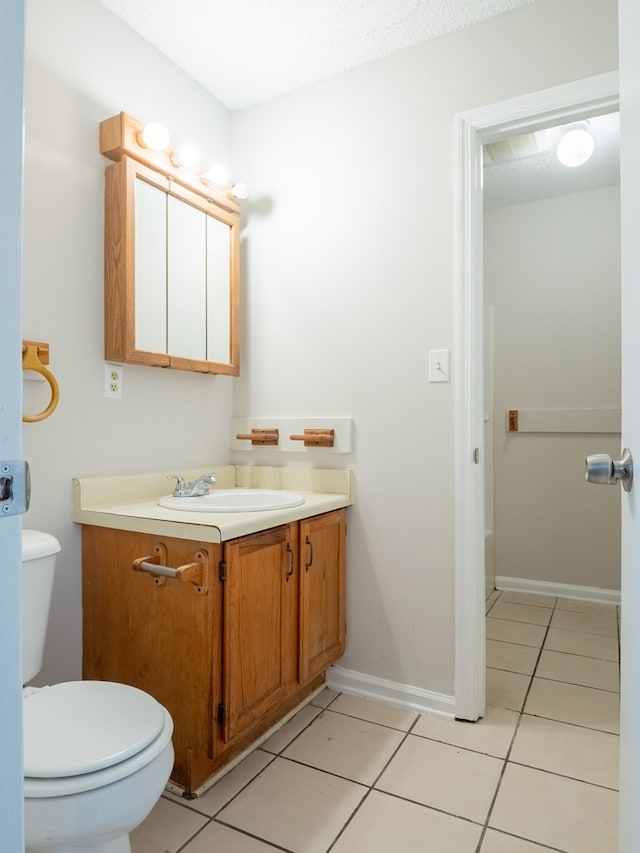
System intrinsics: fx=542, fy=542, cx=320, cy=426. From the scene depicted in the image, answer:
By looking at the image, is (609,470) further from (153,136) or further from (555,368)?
(555,368)

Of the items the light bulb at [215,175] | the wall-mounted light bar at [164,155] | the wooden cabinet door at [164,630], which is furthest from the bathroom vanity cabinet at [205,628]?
the light bulb at [215,175]

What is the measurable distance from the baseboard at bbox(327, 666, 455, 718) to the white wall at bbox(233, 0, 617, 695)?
27mm

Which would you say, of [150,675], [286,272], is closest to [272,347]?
[286,272]

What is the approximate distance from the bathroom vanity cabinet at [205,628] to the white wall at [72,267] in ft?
0.50

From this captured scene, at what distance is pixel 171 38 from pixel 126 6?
0.18 meters

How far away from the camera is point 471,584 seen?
185 cm

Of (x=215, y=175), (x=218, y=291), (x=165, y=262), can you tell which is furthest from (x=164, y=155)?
(x=218, y=291)

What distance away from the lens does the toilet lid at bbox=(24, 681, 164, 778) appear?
3.15 feet

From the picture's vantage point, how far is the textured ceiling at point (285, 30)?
5.81 feet

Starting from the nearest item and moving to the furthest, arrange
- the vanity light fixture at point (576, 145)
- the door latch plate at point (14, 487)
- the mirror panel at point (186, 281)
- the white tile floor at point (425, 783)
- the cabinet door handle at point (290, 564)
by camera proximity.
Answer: the door latch plate at point (14, 487)
the white tile floor at point (425, 783)
the cabinet door handle at point (290, 564)
the mirror panel at point (186, 281)
the vanity light fixture at point (576, 145)

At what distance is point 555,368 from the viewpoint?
324 cm

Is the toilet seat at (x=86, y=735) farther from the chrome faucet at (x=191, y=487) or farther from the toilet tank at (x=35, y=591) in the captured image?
the chrome faucet at (x=191, y=487)

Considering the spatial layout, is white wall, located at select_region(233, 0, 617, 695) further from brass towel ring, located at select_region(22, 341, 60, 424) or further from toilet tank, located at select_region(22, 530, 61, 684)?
toilet tank, located at select_region(22, 530, 61, 684)

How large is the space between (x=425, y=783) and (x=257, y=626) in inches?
25.2
